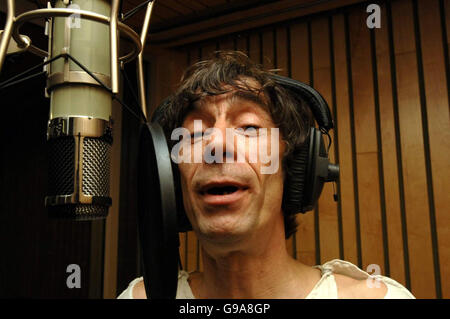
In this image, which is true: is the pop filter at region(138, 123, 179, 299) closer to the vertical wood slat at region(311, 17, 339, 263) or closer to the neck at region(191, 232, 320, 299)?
the neck at region(191, 232, 320, 299)

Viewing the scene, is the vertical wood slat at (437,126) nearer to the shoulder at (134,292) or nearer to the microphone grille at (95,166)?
the shoulder at (134,292)

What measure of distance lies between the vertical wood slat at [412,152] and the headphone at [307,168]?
1.15 meters

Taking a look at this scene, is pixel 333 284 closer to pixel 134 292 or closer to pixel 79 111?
pixel 134 292

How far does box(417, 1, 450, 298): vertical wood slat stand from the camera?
1938mm

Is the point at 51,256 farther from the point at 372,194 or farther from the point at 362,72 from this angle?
the point at 362,72

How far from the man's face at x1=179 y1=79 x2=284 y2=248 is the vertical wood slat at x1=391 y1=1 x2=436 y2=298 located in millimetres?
1234

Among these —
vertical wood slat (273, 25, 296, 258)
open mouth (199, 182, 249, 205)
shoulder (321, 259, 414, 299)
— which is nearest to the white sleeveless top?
shoulder (321, 259, 414, 299)

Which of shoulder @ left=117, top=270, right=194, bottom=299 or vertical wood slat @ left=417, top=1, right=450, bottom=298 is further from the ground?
vertical wood slat @ left=417, top=1, right=450, bottom=298

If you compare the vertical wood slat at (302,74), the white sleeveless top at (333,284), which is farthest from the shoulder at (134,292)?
the vertical wood slat at (302,74)

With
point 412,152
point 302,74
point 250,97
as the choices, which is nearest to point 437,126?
point 412,152

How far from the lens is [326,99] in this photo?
231 centimetres

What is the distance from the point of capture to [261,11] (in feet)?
7.60

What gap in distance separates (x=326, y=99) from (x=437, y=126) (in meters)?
0.59
